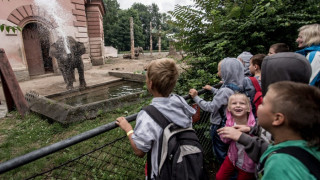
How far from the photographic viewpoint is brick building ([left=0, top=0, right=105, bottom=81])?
10.3m

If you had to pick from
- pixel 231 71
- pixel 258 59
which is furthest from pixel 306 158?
pixel 258 59

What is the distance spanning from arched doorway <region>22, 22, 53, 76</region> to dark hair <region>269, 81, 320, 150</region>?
13.8m

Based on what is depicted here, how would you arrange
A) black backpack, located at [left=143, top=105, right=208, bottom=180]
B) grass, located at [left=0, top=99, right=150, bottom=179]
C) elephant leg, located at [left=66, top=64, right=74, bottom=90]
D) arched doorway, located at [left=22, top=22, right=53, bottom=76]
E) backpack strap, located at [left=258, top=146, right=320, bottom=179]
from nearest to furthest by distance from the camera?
backpack strap, located at [left=258, top=146, right=320, bottom=179] < black backpack, located at [left=143, top=105, right=208, bottom=180] < grass, located at [left=0, top=99, right=150, bottom=179] < elephant leg, located at [left=66, top=64, right=74, bottom=90] < arched doorway, located at [left=22, top=22, right=53, bottom=76]

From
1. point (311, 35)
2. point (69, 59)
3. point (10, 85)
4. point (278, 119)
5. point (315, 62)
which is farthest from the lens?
A: point (69, 59)

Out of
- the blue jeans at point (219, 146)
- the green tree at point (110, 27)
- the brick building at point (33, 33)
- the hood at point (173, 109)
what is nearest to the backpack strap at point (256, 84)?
the blue jeans at point (219, 146)

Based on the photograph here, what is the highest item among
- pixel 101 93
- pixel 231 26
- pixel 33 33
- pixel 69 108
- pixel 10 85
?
pixel 33 33

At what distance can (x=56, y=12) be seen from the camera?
12.2m

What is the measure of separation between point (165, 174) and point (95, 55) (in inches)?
702

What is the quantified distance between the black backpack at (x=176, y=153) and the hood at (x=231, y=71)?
110 cm

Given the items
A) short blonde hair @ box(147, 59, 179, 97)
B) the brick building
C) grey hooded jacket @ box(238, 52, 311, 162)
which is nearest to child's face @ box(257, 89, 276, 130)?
grey hooded jacket @ box(238, 52, 311, 162)

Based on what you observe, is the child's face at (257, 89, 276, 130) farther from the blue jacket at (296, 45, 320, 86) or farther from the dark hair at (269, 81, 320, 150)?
the blue jacket at (296, 45, 320, 86)

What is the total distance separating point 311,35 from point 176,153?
8.97ft

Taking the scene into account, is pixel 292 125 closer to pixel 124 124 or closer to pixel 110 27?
pixel 124 124

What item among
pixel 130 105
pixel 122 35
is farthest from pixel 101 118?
pixel 122 35
